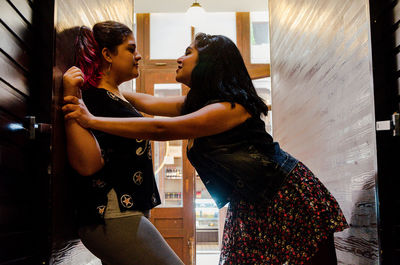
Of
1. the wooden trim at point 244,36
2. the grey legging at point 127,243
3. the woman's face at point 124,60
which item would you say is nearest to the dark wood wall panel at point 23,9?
the woman's face at point 124,60

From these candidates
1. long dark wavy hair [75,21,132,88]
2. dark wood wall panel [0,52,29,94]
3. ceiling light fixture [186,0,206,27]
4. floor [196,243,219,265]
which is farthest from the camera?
floor [196,243,219,265]

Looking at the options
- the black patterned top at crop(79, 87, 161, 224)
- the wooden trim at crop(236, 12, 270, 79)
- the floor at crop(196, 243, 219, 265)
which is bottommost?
the floor at crop(196, 243, 219, 265)

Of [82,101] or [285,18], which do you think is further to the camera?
[285,18]

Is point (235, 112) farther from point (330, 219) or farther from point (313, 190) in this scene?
point (330, 219)

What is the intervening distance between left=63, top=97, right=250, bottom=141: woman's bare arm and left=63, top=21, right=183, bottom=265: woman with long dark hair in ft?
0.13

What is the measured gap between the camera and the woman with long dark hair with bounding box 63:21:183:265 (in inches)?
50.4

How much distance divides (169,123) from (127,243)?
0.42 meters

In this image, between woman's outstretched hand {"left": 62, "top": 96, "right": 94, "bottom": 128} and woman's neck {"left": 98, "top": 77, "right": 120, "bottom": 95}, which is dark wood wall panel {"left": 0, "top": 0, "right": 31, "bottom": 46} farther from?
woman's neck {"left": 98, "top": 77, "right": 120, "bottom": 95}

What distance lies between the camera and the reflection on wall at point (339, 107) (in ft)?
5.37

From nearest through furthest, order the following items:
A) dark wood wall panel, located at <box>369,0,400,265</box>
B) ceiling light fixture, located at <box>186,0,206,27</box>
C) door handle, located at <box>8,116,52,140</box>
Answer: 1. door handle, located at <box>8,116,52,140</box>
2. dark wood wall panel, located at <box>369,0,400,265</box>
3. ceiling light fixture, located at <box>186,0,206,27</box>

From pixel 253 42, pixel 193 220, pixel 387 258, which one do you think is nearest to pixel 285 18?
pixel 387 258

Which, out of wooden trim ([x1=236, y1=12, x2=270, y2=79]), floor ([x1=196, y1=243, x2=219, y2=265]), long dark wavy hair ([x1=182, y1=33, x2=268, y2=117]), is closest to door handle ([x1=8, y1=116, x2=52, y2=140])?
long dark wavy hair ([x1=182, y1=33, x2=268, y2=117])

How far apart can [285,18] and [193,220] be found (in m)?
3.37

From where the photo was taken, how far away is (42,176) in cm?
125
